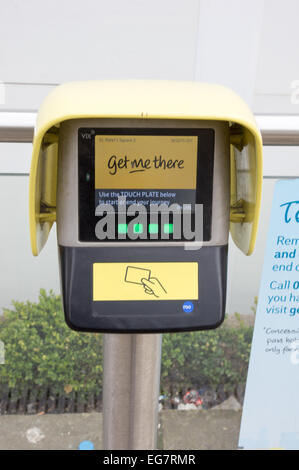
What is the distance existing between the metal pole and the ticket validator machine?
0.63 ft

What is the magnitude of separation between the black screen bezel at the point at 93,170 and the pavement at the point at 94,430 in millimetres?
1476

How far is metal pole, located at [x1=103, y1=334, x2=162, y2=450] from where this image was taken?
94cm

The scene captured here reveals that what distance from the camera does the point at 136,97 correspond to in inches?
26.2

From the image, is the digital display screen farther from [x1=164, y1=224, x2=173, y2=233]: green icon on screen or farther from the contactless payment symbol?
the contactless payment symbol

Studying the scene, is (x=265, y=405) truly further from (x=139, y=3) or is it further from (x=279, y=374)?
(x=139, y=3)

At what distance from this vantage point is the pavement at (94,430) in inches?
79.5

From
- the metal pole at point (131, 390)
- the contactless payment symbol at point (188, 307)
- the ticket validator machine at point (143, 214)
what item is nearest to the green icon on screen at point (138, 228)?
the ticket validator machine at point (143, 214)

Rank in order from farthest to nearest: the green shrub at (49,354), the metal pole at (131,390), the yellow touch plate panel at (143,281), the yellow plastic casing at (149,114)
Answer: the green shrub at (49,354) < the metal pole at (131,390) < the yellow touch plate panel at (143,281) < the yellow plastic casing at (149,114)

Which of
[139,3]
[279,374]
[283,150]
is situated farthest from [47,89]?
[279,374]

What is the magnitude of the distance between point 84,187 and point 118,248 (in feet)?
0.32

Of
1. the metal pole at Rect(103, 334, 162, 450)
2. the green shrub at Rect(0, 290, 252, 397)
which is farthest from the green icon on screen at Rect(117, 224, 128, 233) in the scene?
the green shrub at Rect(0, 290, 252, 397)

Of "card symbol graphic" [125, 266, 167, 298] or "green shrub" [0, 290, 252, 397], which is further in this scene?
"green shrub" [0, 290, 252, 397]

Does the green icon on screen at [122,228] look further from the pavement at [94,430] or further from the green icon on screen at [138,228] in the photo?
the pavement at [94,430]

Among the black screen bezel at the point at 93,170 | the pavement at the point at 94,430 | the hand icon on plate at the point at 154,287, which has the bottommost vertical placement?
the pavement at the point at 94,430
